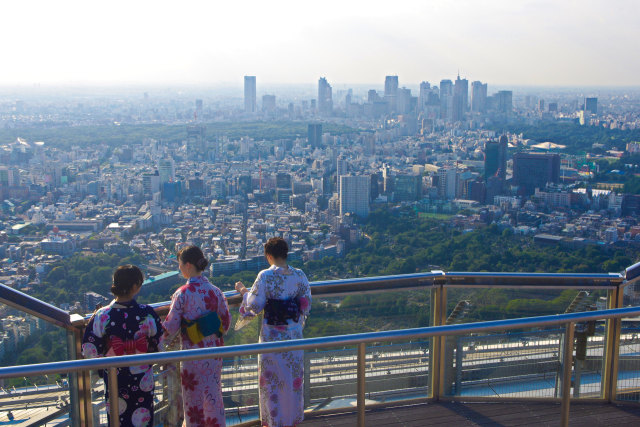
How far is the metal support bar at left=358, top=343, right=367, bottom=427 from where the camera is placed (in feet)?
6.70

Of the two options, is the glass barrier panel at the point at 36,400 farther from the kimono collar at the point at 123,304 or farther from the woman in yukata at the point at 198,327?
the woman in yukata at the point at 198,327

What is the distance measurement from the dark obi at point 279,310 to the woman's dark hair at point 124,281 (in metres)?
0.48

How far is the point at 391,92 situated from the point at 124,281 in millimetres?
111105

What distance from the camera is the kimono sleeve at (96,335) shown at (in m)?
2.05

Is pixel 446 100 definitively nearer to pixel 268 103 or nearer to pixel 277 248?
pixel 268 103

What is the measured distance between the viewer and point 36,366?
5.30ft

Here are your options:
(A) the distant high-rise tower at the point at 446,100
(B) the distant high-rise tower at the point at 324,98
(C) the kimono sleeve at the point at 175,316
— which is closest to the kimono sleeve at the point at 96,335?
(C) the kimono sleeve at the point at 175,316

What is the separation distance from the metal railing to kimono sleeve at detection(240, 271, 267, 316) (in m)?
0.43

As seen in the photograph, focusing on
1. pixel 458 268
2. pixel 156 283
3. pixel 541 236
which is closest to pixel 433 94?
pixel 541 236

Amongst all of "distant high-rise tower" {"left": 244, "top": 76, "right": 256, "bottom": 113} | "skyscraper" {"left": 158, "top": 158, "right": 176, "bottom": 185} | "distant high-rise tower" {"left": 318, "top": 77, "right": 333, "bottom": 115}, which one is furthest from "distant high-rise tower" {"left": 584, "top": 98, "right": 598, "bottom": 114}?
"skyscraper" {"left": 158, "top": 158, "right": 176, "bottom": 185}

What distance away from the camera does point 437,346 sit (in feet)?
8.54

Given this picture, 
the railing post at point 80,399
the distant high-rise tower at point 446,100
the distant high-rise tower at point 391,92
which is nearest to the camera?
the railing post at point 80,399

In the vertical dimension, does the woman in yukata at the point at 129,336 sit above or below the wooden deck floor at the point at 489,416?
above

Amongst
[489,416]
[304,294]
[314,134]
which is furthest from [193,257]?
[314,134]
